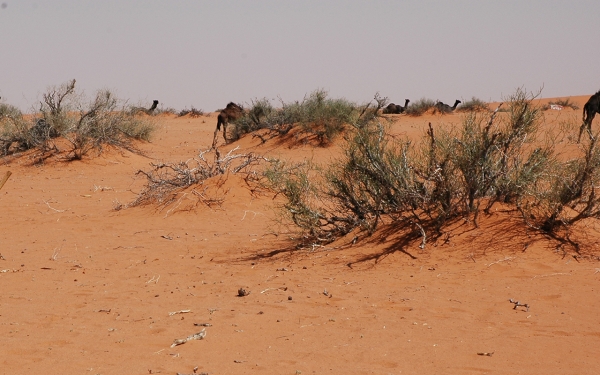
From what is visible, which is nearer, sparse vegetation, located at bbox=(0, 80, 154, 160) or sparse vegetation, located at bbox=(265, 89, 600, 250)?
sparse vegetation, located at bbox=(265, 89, 600, 250)

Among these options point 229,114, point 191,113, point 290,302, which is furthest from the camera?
point 191,113

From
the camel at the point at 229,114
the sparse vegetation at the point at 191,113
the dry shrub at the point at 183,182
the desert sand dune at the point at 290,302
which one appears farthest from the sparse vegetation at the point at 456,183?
the sparse vegetation at the point at 191,113

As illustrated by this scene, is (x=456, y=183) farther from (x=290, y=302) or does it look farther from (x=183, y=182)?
(x=183, y=182)

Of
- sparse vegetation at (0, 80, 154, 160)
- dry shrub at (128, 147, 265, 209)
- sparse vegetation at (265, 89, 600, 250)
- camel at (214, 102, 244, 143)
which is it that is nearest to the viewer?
sparse vegetation at (265, 89, 600, 250)

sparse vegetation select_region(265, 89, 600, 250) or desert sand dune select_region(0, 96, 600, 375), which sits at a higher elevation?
sparse vegetation select_region(265, 89, 600, 250)

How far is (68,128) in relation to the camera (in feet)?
70.6

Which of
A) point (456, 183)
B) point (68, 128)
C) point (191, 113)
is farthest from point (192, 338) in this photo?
point (191, 113)

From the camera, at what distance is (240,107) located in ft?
90.1

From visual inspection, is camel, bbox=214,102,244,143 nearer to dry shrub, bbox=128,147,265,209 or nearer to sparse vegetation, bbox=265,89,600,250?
dry shrub, bbox=128,147,265,209

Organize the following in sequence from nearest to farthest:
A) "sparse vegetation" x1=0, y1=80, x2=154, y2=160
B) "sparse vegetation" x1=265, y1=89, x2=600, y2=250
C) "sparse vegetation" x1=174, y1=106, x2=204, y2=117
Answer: "sparse vegetation" x1=265, y1=89, x2=600, y2=250, "sparse vegetation" x1=0, y1=80, x2=154, y2=160, "sparse vegetation" x1=174, y1=106, x2=204, y2=117

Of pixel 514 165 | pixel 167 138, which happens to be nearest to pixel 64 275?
pixel 514 165

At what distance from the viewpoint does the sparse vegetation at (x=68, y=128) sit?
830 inches

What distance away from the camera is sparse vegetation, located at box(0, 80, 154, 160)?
21.1 meters

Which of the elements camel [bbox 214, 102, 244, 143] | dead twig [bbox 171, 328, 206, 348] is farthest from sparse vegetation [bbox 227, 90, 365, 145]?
dead twig [bbox 171, 328, 206, 348]
